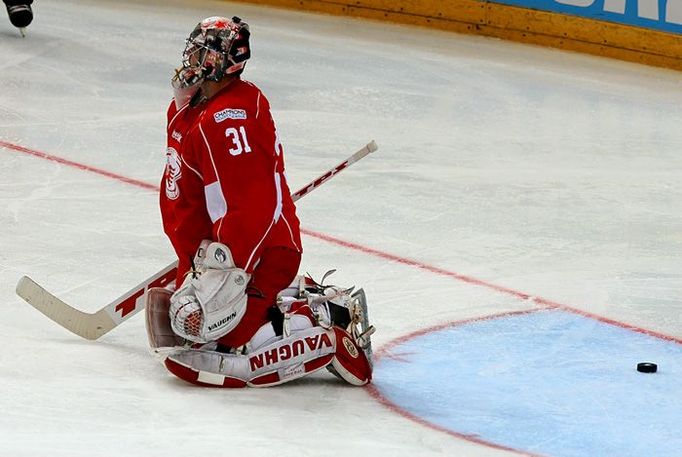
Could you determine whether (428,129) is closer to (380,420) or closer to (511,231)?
(511,231)

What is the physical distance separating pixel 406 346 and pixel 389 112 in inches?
144

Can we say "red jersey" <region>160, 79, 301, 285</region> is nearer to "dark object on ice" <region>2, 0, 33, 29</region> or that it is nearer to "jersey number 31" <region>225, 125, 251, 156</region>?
"jersey number 31" <region>225, 125, 251, 156</region>

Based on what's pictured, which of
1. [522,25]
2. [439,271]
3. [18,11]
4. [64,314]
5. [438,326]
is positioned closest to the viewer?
[64,314]

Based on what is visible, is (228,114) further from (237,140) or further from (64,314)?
(64,314)

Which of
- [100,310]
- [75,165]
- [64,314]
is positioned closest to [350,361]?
[100,310]

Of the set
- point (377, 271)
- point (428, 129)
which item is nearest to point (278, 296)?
point (377, 271)

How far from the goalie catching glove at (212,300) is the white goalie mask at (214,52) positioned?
0.45 m

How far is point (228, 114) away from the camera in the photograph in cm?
367

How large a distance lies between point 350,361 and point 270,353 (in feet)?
0.71

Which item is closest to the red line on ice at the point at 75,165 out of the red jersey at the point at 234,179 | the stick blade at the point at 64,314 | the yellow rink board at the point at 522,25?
the stick blade at the point at 64,314

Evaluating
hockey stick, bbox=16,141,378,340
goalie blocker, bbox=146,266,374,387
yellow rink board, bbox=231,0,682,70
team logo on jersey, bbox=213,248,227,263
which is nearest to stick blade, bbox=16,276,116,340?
hockey stick, bbox=16,141,378,340

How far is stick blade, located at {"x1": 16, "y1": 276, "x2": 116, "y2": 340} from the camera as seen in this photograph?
13.8 ft

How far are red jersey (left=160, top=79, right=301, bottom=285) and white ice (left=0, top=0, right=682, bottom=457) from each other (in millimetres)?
399

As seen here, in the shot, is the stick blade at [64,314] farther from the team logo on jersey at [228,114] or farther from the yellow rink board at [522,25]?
the yellow rink board at [522,25]
